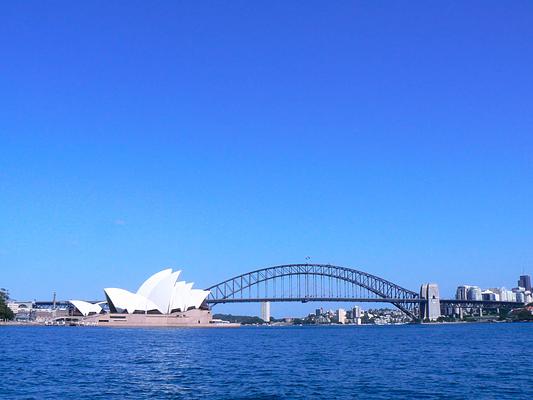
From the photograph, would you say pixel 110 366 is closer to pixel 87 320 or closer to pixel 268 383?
pixel 268 383

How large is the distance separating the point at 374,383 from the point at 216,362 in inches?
492

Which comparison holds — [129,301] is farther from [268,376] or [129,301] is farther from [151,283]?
[268,376]

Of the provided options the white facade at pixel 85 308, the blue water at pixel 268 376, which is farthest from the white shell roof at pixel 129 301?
the blue water at pixel 268 376

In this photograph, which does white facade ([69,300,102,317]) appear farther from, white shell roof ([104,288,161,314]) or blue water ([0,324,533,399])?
blue water ([0,324,533,399])

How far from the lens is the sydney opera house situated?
123500mm

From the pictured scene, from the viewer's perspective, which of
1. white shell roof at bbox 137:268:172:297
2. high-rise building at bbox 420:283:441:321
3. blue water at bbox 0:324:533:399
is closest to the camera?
blue water at bbox 0:324:533:399

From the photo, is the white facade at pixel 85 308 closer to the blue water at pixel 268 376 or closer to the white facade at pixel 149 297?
the white facade at pixel 149 297

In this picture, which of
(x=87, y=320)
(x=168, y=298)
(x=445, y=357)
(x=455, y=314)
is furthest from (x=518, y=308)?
(x=445, y=357)

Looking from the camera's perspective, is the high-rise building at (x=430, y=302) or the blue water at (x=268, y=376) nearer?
the blue water at (x=268, y=376)

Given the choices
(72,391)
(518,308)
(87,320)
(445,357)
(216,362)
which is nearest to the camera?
(72,391)

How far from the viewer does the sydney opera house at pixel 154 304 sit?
124 meters

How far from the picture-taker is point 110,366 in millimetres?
31453

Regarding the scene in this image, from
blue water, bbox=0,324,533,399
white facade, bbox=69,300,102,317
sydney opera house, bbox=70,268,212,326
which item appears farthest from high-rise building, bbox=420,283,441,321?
blue water, bbox=0,324,533,399

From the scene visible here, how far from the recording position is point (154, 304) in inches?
4951
